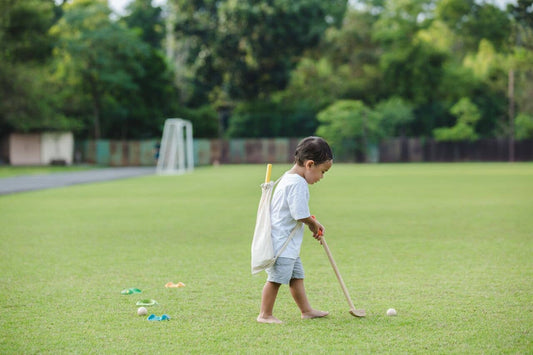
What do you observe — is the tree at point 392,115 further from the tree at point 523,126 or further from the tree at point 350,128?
the tree at point 523,126

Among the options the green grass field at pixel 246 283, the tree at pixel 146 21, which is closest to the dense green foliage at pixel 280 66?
the tree at pixel 146 21

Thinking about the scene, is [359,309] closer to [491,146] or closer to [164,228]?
[164,228]

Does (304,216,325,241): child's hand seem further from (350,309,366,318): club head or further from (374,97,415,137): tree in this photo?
(374,97,415,137): tree

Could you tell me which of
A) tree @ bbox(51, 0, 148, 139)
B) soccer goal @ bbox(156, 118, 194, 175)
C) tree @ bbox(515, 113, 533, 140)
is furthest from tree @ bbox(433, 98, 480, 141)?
tree @ bbox(51, 0, 148, 139)

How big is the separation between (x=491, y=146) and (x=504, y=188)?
33178 mm

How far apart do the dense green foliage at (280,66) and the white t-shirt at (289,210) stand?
4790 cm

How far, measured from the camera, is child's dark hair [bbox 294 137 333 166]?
17.1ft

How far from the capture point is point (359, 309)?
5590 mm

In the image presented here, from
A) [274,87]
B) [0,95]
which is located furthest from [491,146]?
[0,95]

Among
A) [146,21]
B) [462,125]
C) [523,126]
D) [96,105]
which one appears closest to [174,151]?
[96,105]

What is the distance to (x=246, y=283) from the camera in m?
6.88

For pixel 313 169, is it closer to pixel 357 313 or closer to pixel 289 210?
pixel 289 210

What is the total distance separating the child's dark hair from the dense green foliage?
4801 cm

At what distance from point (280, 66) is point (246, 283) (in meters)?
51.3
